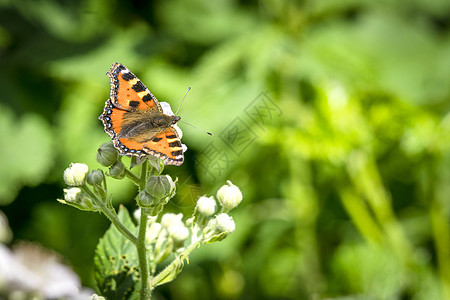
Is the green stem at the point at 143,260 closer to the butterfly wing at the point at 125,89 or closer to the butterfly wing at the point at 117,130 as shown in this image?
the butterfly wing at the point at 117,130

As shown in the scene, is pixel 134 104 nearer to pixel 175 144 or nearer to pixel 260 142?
pixel 175 144

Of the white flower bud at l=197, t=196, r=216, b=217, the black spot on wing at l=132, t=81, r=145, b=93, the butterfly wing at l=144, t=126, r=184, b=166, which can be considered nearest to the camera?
the butterfly wing at l=144, t=126, r=184, b=166

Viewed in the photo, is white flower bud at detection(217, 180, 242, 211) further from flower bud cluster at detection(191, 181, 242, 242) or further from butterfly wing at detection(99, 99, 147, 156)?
butterfly wing at detection(99, 99, 147, 156)

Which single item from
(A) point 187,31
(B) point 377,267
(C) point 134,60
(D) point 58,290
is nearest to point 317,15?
(A) point 187,31

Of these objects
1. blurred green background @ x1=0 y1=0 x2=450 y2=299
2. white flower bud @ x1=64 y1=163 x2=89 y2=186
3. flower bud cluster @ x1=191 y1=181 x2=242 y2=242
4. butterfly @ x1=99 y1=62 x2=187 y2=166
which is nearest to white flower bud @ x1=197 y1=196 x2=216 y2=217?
flower bud cluster @ x1=191 y1=181 x2=242 y2=242

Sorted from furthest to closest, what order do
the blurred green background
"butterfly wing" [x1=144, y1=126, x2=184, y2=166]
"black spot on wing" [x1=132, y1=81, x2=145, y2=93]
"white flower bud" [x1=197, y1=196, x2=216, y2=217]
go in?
the blurred green background → "black spot on wing" [x1=132, y1=81, x2=145, y2=93] → "white flower bud" [x1=197, y1=196, x2=216, y2=217] → "butterfly wing" [x1=144, y1=126, x2=184, y2=166]

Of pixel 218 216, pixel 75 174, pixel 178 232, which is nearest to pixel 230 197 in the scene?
pixel 218 216

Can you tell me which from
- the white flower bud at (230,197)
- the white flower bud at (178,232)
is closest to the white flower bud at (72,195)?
the white flower bud at (178,232)
